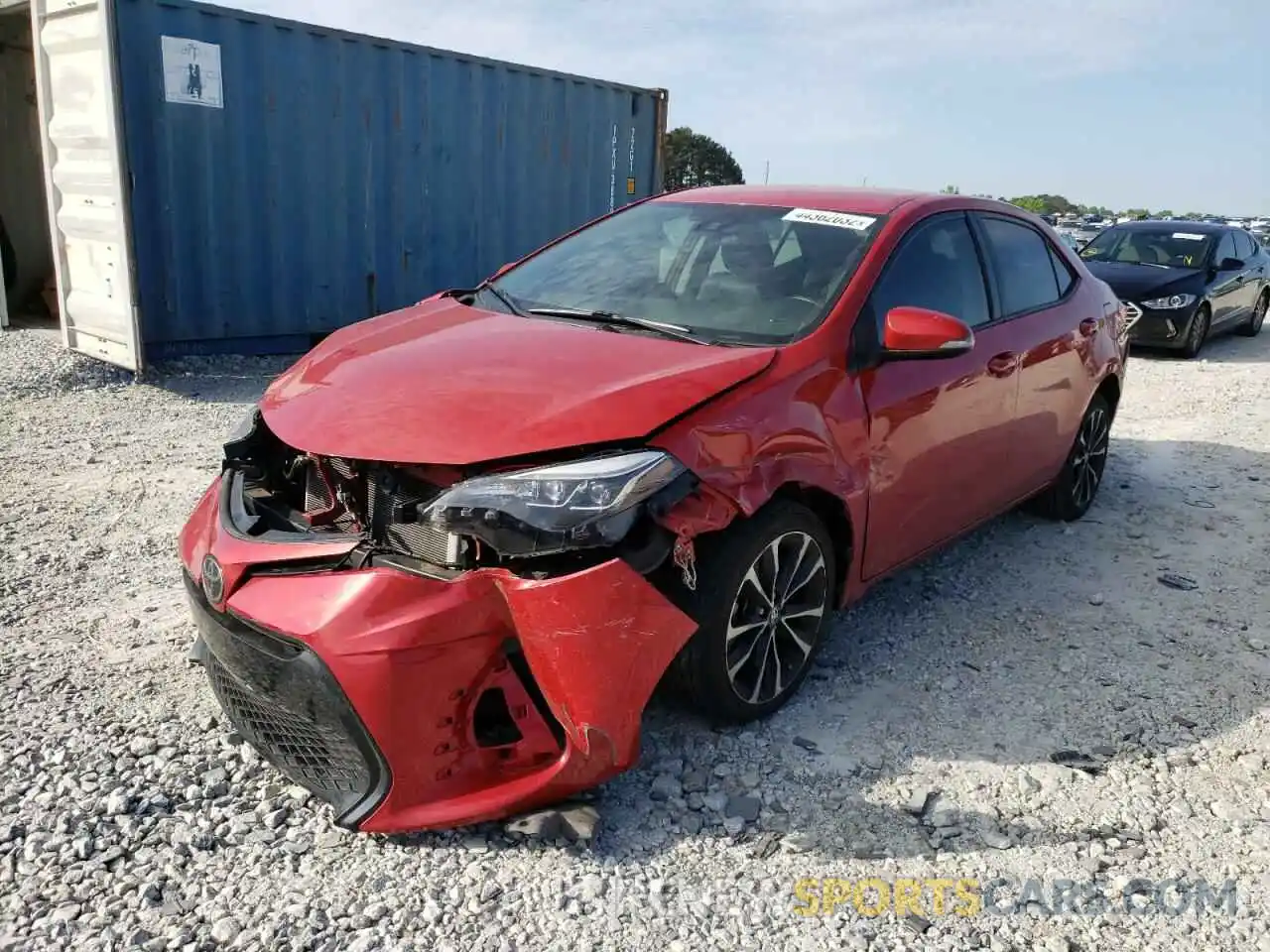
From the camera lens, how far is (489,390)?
9.29 ft

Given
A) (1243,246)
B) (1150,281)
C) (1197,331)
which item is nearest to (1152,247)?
(1150,281)

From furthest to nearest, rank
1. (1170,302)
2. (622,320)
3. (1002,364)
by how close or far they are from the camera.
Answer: (1170,302)
(1002,364)
(622,320)

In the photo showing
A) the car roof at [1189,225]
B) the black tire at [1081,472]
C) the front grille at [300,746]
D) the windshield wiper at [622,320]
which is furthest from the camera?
the car roof at [1189,225]

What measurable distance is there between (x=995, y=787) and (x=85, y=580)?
348 centimetres

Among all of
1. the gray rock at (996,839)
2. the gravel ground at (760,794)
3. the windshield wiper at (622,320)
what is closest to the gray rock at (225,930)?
the gravel ground at (760,794)

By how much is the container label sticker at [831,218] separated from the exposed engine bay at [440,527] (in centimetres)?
153

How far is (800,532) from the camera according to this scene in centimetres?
317

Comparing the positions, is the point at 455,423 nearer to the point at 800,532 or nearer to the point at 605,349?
the point at 605,349

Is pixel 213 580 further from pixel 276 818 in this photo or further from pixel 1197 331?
pixel 1197 331

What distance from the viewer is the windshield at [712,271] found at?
3.45 meters

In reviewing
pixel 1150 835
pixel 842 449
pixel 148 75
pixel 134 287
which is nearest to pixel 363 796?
pixel 842 449

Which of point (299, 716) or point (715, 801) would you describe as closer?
point (299, 716)

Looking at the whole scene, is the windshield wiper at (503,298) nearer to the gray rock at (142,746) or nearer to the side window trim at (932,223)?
the side window trim at (932,223)

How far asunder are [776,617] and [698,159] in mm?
27966
